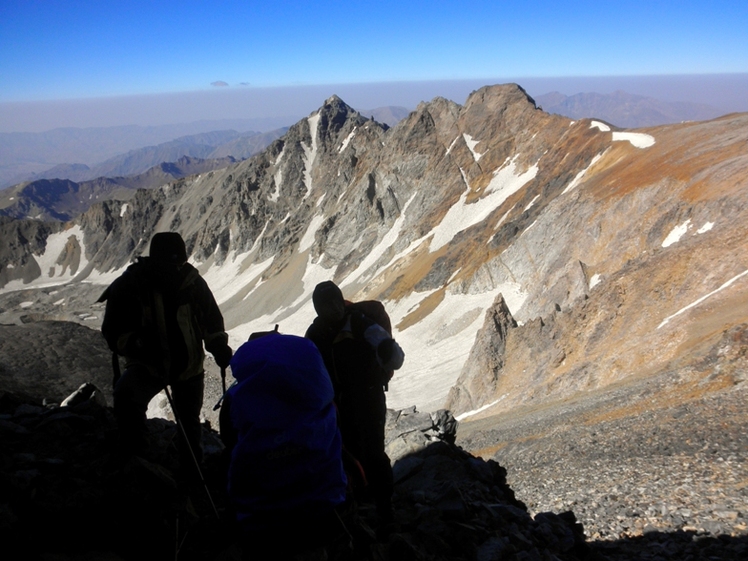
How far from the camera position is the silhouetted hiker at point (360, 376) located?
534cm

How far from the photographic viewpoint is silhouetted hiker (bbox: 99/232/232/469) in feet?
17.4

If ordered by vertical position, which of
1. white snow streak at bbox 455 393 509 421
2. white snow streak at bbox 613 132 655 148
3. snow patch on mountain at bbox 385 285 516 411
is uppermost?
white snow streak at bbox 613 132 655 148

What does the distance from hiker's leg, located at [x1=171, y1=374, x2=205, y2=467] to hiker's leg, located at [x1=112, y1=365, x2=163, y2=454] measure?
1.20 ft

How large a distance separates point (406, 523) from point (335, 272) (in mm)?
80356

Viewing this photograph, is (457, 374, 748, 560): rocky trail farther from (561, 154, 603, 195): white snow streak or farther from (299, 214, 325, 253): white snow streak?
(299, 214, 325, 253): white snow streak

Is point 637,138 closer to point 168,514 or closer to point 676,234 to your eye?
point 676,234

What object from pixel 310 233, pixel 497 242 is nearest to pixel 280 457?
pixel 497 242

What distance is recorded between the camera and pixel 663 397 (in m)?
13.2

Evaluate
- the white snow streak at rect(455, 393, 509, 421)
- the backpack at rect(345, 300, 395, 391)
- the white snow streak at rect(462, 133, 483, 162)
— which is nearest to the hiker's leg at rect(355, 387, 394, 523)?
the backpack at rect(345, 300, 395, 391)

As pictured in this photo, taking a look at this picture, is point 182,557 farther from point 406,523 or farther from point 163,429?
point 163,429

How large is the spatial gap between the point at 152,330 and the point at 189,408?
45.3 inches

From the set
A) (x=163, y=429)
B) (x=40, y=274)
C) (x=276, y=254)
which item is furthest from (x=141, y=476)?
(x=40, y=274)

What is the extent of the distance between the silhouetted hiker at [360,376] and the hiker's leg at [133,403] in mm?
2034

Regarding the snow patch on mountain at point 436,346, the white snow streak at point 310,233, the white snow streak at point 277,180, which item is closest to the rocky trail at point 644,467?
the snow patch on mountain at point 436,346
